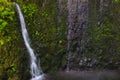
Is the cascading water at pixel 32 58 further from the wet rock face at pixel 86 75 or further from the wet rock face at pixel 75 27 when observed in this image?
the wet rock face at pixel 75 27

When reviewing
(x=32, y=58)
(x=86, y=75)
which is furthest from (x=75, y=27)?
(x=32, y=58)

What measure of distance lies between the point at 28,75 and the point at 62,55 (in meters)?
1.26

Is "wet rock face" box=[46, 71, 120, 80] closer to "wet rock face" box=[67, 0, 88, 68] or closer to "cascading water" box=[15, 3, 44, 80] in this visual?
"cascading water" box=[15, 3, 44, 80]

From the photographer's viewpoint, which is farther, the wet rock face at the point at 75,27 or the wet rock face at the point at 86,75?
the wet rock face at the point at 75,27

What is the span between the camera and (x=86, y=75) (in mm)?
8547

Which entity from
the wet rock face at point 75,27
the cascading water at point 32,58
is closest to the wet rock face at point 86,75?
the cascading water at point 32,58

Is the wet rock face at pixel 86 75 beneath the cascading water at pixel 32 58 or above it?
beneath

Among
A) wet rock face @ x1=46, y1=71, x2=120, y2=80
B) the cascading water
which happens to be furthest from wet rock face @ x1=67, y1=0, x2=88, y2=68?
the cascading water

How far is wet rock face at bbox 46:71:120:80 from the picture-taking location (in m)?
8.26

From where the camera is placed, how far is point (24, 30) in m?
8.52

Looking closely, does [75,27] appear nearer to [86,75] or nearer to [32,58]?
[86,75]

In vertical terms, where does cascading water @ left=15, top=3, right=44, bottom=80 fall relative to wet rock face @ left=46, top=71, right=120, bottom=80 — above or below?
above

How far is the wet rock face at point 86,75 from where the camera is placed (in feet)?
27.1

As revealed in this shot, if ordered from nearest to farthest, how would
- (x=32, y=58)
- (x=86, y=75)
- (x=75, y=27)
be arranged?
(x=32, y=58) < (x=86, y=75) < (x=75, y=27)
